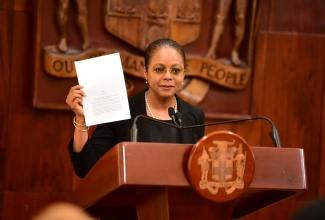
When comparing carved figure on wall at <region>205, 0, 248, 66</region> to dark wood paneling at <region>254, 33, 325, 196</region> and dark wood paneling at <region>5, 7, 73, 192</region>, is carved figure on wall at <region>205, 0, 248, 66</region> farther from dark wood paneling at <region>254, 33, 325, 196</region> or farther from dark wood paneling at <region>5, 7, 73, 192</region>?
dark wood paneling at <region>5, 7, 73, 192</region>

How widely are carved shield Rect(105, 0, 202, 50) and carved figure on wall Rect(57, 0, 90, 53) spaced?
14cm

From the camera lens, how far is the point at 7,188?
14.4 feet

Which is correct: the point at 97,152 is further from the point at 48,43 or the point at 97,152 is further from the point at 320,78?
the point at 320,78

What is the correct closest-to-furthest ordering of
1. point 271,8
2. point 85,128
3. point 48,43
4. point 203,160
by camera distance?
1. point 203,160
2. point 85,128
3. point 48,43
4. point 271,8

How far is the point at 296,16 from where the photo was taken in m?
4.88

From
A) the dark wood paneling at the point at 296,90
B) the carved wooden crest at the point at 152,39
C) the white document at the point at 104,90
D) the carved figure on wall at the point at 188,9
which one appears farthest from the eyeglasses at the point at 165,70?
the dark wood paneling at the point at 296,90

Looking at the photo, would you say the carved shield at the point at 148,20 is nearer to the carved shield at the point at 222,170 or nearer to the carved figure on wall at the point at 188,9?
the carved figure on wall at the point at 188,9

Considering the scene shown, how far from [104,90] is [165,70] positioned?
39 centimetres

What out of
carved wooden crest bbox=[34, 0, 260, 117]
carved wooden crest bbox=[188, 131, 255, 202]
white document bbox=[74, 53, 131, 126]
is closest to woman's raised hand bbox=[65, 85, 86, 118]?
white document bbox=[74, 53, 131, 126]

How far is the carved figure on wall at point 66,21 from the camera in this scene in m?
4.32

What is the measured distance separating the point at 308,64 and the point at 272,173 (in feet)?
8.23

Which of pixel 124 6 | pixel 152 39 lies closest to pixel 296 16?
pixel 152 39

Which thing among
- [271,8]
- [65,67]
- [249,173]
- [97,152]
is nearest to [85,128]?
[97,152]

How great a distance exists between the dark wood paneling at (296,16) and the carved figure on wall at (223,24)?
0.21 metres
